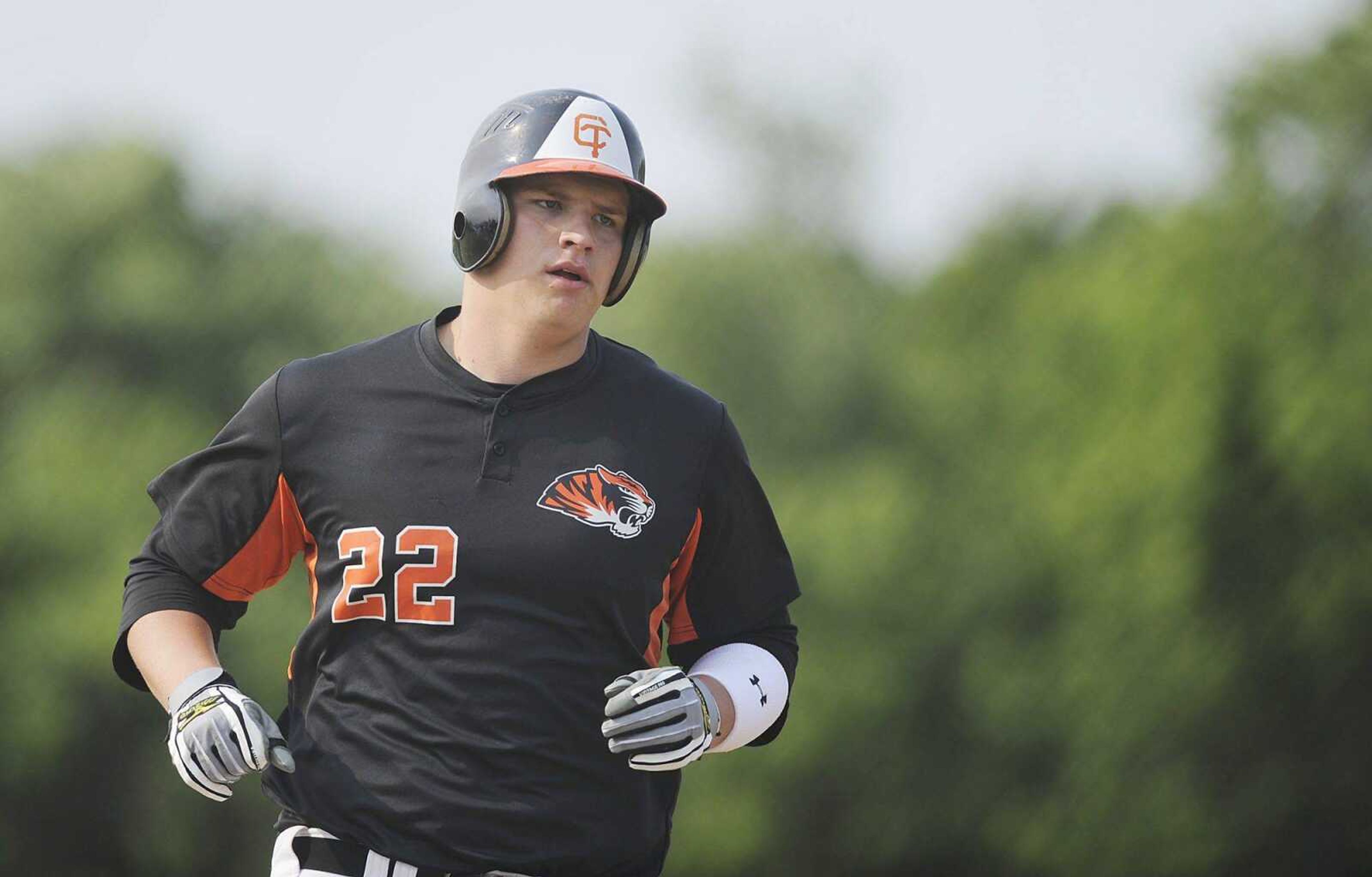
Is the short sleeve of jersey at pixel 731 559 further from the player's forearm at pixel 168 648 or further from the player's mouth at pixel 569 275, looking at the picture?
the player's forearm at pixel 168 648

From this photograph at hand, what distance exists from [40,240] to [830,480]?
8.42 m

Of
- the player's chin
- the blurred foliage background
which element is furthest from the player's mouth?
the blurred foliage background

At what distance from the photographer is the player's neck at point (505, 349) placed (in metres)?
3.17

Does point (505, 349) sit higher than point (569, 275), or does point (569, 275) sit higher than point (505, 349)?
point (569, 275)

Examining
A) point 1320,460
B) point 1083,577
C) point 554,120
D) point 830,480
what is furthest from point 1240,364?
point 554,120

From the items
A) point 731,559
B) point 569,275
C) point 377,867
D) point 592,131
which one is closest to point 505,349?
point 569,275

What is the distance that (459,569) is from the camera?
115 inches

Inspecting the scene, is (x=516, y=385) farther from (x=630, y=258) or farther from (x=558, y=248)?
(x=630, y=258)

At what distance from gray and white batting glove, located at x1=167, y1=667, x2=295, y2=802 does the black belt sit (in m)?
0.16

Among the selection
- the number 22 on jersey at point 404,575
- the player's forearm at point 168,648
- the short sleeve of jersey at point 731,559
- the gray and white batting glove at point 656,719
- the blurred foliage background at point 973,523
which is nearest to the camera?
the gray and white batting glove at point 656,719


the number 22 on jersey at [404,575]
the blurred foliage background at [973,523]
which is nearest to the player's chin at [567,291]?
the number 22 on jersey at [404,575]

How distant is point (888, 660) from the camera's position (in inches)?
586

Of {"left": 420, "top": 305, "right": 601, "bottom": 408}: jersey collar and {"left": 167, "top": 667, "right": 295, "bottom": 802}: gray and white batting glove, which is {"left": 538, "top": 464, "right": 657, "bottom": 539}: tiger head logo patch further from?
{"left": 167, "top": 667, "right": 295, "bottom": 802}: gray and white batting glove

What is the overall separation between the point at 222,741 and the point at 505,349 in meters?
0.92
